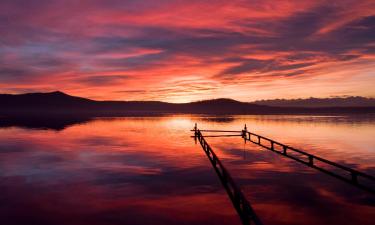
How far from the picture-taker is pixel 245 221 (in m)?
11.4

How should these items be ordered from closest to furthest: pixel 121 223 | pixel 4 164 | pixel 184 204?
pixel 121 223, pixel 184 204, pixel 4 164

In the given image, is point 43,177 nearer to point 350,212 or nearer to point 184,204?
point 184,204

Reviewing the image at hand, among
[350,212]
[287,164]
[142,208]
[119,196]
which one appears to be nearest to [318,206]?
[350,212]

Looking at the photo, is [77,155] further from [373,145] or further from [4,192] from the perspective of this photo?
[373,145]

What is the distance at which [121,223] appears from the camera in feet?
37.4

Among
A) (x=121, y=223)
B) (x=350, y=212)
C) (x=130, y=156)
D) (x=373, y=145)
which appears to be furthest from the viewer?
(x=373, y=145)

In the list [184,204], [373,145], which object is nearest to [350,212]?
[184,204]

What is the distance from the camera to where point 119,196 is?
14.6 m

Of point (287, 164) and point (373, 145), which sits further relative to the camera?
point (373, 145)

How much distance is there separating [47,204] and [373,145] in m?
32.3

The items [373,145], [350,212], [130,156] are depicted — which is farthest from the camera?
[373,145]

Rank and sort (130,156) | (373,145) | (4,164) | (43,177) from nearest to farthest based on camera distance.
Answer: (43,177) → (4,164) → (130,156) → (373,145)

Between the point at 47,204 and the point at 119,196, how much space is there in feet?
9.68

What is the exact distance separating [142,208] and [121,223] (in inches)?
69.0
